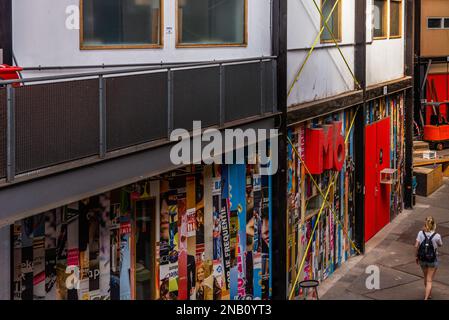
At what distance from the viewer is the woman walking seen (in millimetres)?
14023

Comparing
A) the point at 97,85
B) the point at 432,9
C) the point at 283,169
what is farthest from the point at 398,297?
the point at 432,9

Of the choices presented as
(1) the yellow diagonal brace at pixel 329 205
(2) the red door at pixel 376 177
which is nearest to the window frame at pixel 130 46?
(1) the yellow diagonal brace at pixel 329 205

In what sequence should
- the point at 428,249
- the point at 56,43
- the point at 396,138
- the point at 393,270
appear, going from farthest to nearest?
the point at 396,138 → the point at 393,270 → the point at 428,249 → the point at 56,43

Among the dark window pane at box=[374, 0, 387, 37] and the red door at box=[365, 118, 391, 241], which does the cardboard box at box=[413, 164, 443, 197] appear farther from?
the dark window pane at box=[374, 0, 387, 37]

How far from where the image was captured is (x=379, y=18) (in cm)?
2022

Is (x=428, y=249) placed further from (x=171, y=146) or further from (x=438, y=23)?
(x=438, y=23)

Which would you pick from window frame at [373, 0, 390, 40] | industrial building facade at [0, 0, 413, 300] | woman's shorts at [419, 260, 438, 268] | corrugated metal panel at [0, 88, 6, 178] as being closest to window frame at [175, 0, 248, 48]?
industrial building facade at [0, 0, 413, 300]

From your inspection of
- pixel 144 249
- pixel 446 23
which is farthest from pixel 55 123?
pixel 446 23

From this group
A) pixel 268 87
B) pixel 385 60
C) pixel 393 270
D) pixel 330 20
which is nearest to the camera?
pixel 268 87

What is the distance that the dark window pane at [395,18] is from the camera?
70.5ft

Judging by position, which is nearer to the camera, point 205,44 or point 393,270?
point 205,44

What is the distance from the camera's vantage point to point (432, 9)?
36.4 m

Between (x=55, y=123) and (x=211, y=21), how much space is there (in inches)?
195
